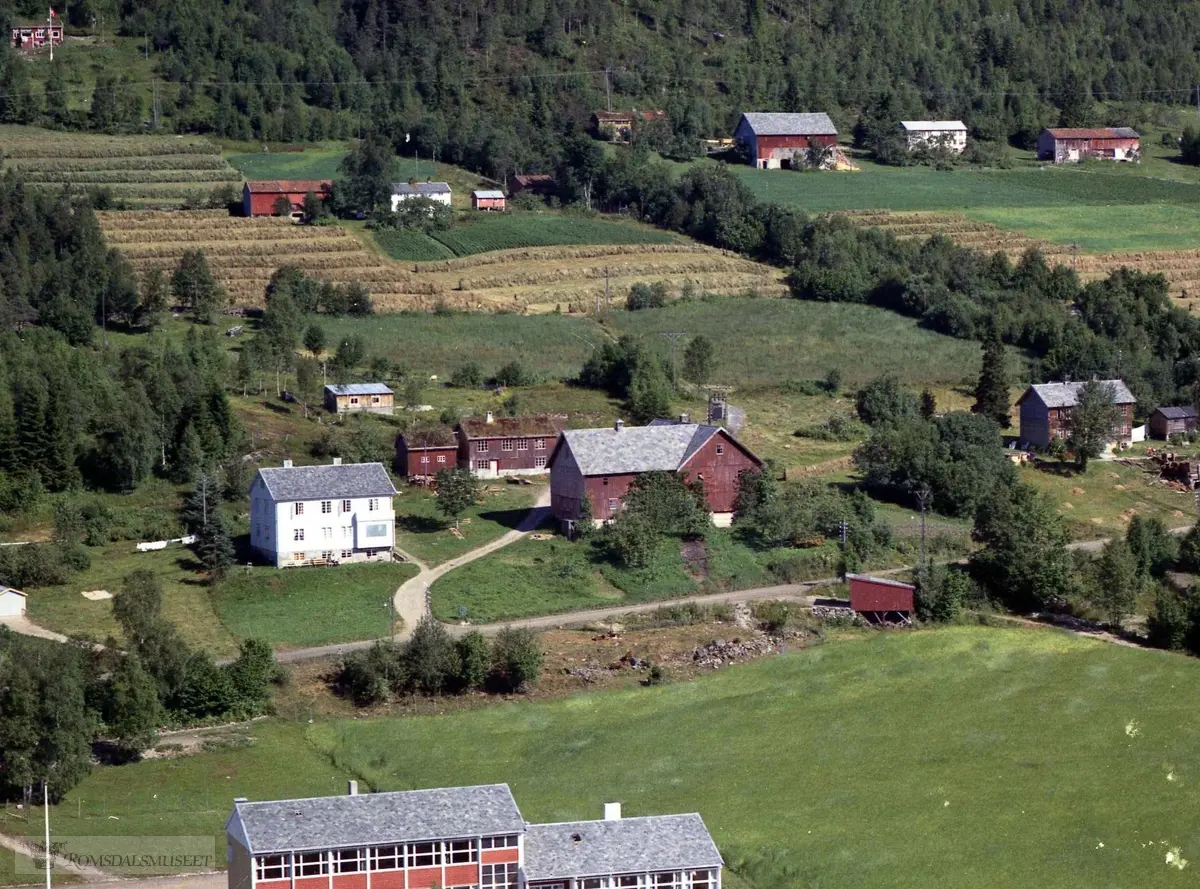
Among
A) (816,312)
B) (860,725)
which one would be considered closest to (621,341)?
(816,312)

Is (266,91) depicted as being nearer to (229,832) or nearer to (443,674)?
(443,674)

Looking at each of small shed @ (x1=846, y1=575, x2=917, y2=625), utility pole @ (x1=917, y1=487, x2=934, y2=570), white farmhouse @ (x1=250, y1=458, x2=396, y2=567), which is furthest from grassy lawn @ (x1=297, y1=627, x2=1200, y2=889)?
white farmhouse @ (x1=250, y1=458, x2=396, y2=567)

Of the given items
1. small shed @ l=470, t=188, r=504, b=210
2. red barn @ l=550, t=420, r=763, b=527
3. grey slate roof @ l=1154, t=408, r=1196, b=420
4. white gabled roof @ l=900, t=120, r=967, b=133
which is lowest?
grey slate roof @ l=1154, t=408, r=1196, b=420

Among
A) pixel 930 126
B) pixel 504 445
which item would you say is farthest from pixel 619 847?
pixel 930 126

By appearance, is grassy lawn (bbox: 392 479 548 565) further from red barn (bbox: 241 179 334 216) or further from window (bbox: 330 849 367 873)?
red barn (bbox: 241 179 334 216)

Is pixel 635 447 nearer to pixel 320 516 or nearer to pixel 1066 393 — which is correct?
pixel 320 516

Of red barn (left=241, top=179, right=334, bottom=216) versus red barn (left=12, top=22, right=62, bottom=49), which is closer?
red barn (left=241, top=179, right=334, bottom=216)
